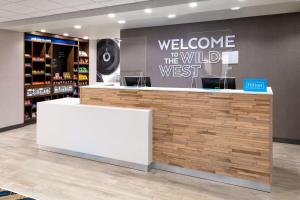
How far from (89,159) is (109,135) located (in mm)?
676

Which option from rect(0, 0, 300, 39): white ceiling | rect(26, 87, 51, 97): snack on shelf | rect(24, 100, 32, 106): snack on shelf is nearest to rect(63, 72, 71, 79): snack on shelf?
rect(26, 87, 51, 97): snack on shelf

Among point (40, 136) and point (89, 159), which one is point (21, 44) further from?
A: point (89, 159)

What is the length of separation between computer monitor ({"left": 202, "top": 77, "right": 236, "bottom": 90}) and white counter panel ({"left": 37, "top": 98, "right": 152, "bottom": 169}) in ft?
3.66

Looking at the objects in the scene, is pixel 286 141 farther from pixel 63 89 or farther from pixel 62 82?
pixel 62 82

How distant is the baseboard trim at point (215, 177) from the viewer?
328 cm

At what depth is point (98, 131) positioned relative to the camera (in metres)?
4.15

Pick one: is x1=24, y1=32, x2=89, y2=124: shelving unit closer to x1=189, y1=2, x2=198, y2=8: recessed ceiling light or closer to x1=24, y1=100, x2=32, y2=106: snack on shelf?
x1=24, y1=100, x2=32, y2=106: snack on shelf

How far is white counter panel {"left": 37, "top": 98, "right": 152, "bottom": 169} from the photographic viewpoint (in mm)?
3822

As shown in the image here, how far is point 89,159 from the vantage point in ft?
14.3

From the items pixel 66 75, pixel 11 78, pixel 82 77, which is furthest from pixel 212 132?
pixel 82 77

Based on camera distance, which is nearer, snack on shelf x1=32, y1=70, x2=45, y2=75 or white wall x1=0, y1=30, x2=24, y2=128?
white wall x1=0, y1=30, x2=24, y2=128

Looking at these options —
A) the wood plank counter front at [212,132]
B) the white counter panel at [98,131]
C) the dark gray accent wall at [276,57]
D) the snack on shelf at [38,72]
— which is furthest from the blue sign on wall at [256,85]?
the snack on shelf at [38,72]

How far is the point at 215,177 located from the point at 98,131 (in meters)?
1.99

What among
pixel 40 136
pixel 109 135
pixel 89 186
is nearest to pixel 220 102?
pixel 109 135
